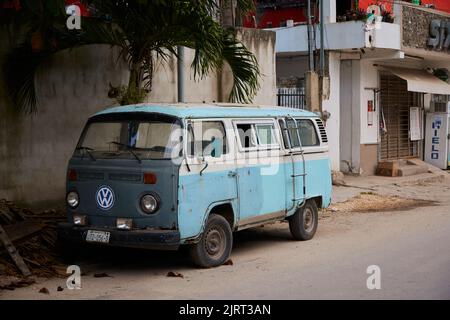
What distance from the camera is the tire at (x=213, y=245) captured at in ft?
25.3

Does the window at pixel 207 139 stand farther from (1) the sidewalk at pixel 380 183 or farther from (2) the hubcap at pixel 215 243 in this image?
(1) the sidewalk at pixel 380 183

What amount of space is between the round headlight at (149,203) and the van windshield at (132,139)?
454 millimetres

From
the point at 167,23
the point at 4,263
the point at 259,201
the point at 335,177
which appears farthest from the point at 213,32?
the point at 335,177

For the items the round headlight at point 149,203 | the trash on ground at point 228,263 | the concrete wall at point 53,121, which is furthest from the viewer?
the concrete wall at point 53,121

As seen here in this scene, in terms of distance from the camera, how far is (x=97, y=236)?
7465 millimetres

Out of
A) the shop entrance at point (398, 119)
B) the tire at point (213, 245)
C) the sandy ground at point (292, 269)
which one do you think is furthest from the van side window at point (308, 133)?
the shop entrance at point (398, 119)

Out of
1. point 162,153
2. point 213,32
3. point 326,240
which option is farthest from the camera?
point 326,240

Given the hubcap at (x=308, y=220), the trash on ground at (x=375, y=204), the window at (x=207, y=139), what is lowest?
the trash on ground at (x=375, y=204)

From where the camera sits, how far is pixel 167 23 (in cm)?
927

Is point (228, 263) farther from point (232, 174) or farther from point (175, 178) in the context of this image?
point (175, 178)

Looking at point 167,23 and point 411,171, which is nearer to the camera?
point 167,23

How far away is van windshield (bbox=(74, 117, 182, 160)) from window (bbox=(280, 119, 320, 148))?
2216 mm

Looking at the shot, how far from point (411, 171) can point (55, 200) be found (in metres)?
12.1

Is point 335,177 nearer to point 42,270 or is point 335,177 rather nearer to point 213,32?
point 213,32
